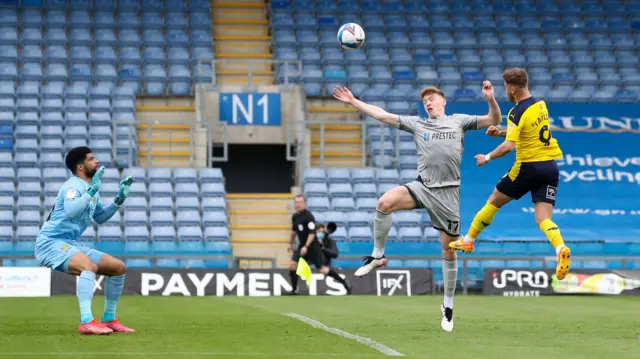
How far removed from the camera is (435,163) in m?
11.6

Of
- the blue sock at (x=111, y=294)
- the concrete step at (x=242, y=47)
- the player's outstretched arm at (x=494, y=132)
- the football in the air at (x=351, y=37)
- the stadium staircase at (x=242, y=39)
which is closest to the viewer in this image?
the blue sock at (x=111, y=294)

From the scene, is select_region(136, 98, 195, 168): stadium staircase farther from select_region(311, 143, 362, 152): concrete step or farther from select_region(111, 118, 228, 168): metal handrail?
select_region(311, 143, 362, 152): concrete step

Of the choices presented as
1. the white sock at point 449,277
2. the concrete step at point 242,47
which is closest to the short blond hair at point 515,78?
the white sock at point 449,277

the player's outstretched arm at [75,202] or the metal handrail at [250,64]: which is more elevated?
the metal handrail at [250,64]

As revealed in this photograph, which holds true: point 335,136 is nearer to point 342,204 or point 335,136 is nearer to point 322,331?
point 342,204

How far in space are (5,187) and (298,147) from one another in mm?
7345

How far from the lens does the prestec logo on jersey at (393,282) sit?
23344mm

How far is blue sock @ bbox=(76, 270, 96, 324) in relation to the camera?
421 inches

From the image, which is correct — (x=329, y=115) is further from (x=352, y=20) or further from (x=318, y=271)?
(x=318, y=271)

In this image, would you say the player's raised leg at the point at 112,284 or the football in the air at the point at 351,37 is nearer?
the player's raised leg at the point at 112,284

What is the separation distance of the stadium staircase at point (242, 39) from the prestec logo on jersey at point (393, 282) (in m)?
9.74

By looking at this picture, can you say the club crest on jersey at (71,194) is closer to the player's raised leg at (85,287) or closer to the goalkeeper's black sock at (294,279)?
the player's raised leg at (85,287)

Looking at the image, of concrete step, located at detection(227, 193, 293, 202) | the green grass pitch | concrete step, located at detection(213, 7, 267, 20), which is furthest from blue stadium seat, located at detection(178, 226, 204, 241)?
concrete step, located at detection(213, 7, 267, 20)

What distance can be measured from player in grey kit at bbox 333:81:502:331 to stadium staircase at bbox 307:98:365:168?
17.4m
